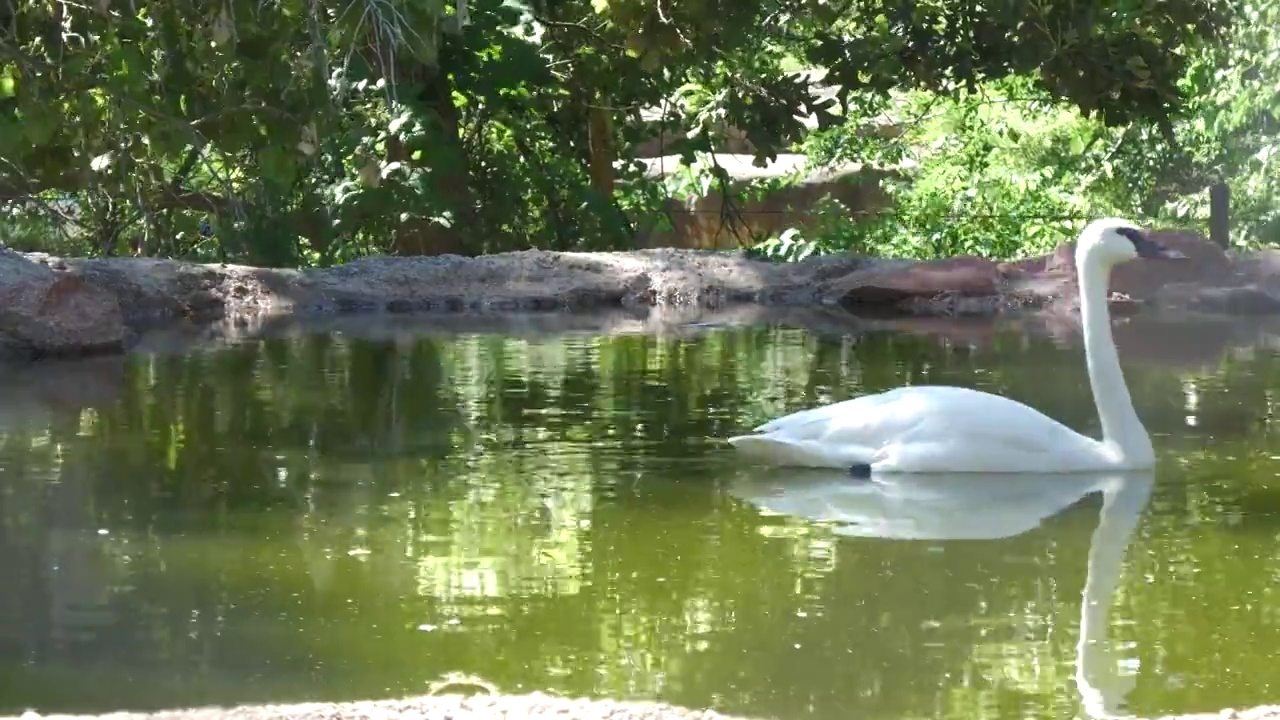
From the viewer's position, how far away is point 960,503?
7262mm

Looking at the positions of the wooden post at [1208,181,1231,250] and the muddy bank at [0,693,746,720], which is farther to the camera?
the wooden post at [1208,181,1231,250]

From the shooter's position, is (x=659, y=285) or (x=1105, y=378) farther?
(x=659, y=285)

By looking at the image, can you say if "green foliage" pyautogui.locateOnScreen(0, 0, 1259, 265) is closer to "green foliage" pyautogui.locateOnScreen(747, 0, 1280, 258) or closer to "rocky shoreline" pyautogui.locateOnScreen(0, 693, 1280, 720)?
"green foliage" pyautogui.locateOnScreen(747, 0, 1280, 258)

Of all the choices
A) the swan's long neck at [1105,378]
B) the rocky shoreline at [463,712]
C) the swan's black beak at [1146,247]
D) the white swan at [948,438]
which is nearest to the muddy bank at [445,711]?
the rocky shoreline at [463,712]

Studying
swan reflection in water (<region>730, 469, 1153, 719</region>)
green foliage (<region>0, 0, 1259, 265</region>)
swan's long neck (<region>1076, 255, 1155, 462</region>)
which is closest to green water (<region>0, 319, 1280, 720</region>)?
swan reflection in water (<region>730, 469, 1153, 719</region>)

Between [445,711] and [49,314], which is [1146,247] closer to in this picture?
[445,711]

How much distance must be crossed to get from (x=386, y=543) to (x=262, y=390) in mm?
4155

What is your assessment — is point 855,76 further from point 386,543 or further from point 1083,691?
point 1083,691

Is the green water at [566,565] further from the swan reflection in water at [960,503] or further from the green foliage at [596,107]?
the green foliage at [596,107]

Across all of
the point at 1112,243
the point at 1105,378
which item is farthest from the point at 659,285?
the point at 1105,378

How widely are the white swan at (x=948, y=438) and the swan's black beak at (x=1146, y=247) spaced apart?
204mm

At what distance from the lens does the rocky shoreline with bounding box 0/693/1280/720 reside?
4176 millimetres

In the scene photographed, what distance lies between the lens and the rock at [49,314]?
1227 centimetres

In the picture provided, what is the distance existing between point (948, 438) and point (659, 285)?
869cm
